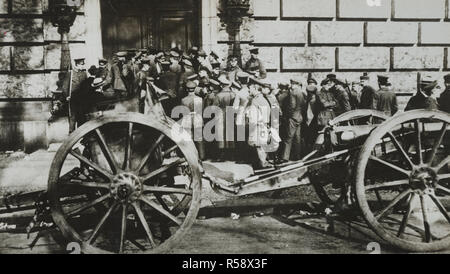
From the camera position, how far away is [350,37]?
969 cm

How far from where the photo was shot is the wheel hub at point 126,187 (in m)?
3.64

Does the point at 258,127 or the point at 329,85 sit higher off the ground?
the point at 329,85

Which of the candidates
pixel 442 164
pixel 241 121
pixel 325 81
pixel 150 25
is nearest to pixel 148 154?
pixel 442 164

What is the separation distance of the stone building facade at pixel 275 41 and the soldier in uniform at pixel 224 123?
5.82ft

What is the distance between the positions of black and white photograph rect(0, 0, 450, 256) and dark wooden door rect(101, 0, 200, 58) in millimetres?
29

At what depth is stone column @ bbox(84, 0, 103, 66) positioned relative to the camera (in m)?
8.73

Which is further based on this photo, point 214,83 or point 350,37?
point 350,37

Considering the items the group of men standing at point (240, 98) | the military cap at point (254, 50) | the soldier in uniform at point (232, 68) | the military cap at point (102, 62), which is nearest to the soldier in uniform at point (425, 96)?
the group of men standing at point (240, 98)

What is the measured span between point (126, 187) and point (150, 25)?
22.3 ft

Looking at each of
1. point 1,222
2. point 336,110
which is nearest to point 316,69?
point 336,110

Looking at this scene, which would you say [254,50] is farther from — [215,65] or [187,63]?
[187,63]

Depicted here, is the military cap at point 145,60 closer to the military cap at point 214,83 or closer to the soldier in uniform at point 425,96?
the military cap at point 214,83

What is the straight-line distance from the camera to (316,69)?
9688 mm
